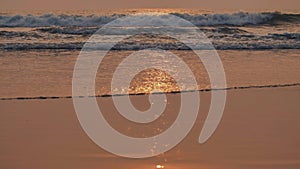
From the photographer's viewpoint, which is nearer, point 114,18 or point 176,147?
point 176,147

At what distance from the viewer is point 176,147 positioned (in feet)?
20.8

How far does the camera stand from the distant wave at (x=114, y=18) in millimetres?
24516

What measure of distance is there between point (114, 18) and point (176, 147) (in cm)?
2019

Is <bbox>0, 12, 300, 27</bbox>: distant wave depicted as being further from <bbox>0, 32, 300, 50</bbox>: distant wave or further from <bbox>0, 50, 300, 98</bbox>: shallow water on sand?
<bbox>0, 50, 300, 98</bbox>: shallow water on sand

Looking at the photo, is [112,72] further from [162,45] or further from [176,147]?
[162,45]

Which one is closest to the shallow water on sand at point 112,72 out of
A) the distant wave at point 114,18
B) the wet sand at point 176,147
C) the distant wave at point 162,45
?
the wet sand at point 176,147

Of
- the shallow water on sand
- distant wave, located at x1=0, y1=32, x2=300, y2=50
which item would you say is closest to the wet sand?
the shallow water on sand

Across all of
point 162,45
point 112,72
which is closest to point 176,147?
point 112,72

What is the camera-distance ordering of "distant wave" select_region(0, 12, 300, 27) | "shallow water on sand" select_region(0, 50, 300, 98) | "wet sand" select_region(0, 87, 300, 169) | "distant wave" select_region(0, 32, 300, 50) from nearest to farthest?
"wet sand" select_region(0, 87, 300, 169) → "shallow water on sand" select_region(0, 50, 300, 98) → "distant wave" select_region(0, 32, 300, 50) → "distant wave" select_region(0, 12, 300, 27)

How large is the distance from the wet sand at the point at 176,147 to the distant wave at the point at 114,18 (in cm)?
1631

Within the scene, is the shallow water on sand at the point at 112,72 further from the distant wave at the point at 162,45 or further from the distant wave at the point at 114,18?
the distant wave at the point at 114,18

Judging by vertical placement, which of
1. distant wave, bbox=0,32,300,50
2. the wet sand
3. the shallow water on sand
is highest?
distant wave, bbox=0,32,300,50

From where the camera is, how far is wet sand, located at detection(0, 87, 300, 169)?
5.78 meters

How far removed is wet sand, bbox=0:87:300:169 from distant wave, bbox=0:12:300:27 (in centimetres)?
1631
